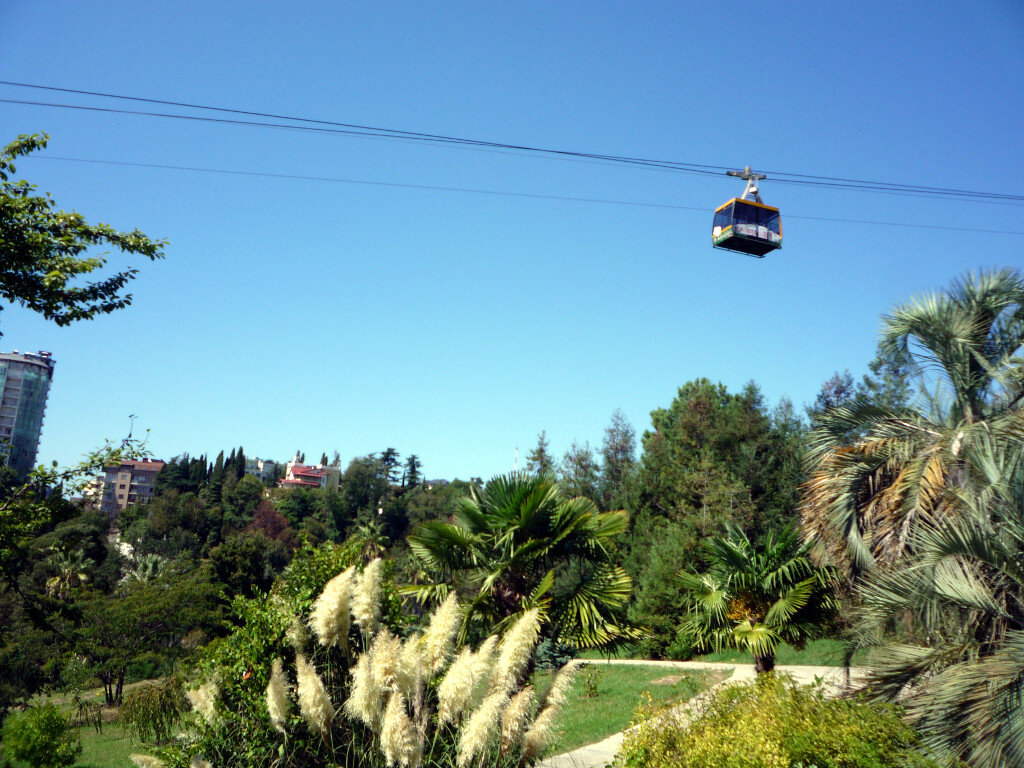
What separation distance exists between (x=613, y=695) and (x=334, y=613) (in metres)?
12.0

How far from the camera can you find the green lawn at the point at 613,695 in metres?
11.3

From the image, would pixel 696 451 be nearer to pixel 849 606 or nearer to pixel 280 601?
pixel 849 606

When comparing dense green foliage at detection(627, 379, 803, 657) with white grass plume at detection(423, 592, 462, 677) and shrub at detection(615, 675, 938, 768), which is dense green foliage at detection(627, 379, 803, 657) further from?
white grass plume at detection(423, 592, 462, 677)

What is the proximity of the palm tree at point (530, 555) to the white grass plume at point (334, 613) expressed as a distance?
4.78 m

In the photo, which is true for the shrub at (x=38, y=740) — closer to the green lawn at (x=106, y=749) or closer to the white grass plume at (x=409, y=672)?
the green lawn at (x=106, y=749)

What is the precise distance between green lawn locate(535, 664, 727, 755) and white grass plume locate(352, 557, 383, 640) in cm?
371

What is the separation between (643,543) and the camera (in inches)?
1372

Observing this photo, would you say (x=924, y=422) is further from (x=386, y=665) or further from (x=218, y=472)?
(x=218, y=472)

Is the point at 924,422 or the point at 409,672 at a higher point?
the point at 924,422

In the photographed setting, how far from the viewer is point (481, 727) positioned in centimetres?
443

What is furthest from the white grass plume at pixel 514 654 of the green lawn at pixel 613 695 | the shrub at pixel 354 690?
the green lawn at pixel 613 695

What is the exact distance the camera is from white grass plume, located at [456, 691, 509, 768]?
444 cm

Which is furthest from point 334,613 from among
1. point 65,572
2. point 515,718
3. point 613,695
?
point 65,572

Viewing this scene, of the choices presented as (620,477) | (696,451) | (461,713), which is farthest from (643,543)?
(461,713)
